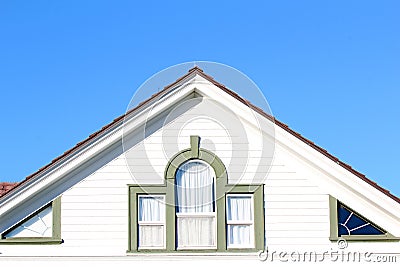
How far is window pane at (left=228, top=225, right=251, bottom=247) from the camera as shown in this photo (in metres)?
19.8

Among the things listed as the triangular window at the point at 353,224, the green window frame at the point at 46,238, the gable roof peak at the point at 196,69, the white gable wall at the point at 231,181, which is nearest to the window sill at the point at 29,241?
the green window frame at the point at 46,238

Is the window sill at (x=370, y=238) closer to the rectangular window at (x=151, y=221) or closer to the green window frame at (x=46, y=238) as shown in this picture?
the rectangular window at (x=151, y=221)

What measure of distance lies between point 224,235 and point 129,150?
2.66 meters

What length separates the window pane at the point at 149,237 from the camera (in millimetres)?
19719

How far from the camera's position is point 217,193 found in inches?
784

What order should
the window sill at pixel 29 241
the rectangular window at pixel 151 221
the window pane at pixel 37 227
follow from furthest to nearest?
the rectangular window at pixel 151 221, the window pane at pixel 37 227, the window sill at pixel 29 241

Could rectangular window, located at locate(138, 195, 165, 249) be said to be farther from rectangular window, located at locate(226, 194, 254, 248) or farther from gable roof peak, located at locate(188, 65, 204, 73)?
gable roof peak, located at locate(188, 65, 204, 73)

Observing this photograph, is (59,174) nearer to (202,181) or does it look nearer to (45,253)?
(45,253)

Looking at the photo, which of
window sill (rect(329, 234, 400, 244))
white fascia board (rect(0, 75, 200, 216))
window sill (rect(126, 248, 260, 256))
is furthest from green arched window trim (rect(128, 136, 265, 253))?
window sill (rect(329, 234, 400, 244))

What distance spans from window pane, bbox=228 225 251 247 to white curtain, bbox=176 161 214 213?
0.61 metres

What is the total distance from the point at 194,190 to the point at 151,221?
1.11 meters

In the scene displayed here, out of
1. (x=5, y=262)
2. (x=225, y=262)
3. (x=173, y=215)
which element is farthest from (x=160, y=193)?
(x=5, y=262)

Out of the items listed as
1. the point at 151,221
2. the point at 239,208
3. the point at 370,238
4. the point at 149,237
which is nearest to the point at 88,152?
the point at 151,221

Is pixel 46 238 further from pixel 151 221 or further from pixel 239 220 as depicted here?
pixel 239 220
